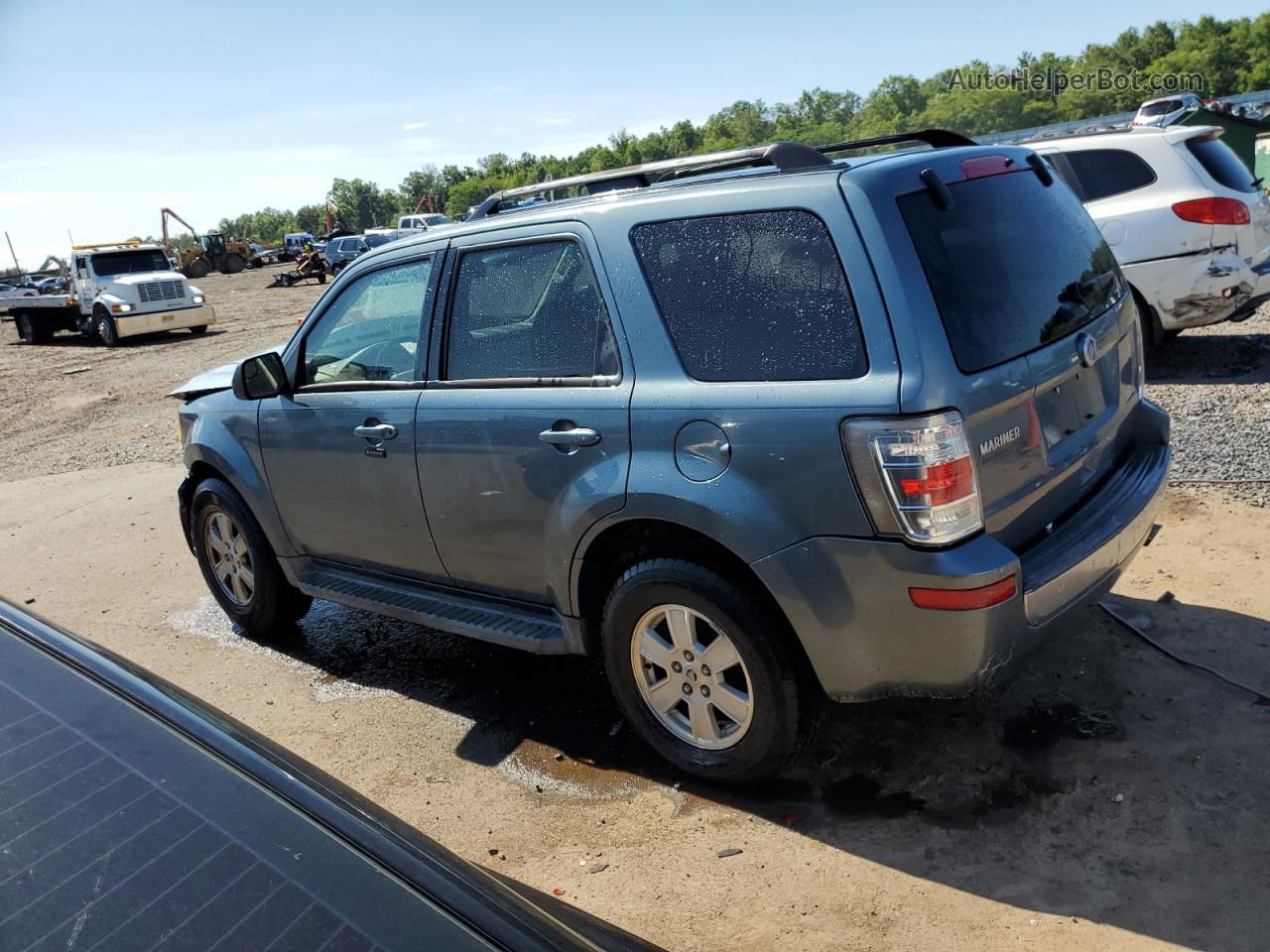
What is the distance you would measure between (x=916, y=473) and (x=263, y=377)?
3099 mm

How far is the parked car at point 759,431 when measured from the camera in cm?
294

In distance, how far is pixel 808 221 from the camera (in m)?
3.10

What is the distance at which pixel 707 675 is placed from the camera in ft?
11.3

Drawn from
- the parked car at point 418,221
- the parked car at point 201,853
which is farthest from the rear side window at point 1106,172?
the parked car at point 418,221

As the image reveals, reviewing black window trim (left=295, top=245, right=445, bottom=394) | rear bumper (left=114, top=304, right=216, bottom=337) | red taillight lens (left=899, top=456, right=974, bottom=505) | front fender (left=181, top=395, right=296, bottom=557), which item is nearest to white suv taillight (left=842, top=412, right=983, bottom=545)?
red taillight lens (left=899, top=456, right=974, bottom=505)

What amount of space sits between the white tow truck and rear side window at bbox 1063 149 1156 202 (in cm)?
1999

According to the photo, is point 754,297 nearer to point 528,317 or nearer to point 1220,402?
point 528,317

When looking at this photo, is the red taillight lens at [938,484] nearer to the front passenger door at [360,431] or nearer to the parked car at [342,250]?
the front passenger door at [360,431]

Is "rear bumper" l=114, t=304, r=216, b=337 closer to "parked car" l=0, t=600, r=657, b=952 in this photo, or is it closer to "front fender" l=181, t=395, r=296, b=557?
"front fender" l=181, t=395, r=296, b=557

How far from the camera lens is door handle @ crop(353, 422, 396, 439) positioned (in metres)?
4.17

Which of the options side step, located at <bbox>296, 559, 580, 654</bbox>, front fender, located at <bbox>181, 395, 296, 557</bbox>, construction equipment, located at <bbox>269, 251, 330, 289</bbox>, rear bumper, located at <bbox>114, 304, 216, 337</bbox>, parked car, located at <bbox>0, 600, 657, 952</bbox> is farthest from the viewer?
construction equipment, located at <bbox>269, 251, 330, 289</bbox>

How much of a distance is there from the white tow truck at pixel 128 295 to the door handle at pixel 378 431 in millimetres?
20886

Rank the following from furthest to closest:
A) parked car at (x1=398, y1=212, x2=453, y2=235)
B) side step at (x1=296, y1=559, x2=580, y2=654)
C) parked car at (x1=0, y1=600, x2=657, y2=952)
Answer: parked car at (x1=398, y1=212, x2=453, y2=235) → side step at (x1=296, y1=559, x2=580, y2=654) → parked car at (x1=0, y1=600, x2=657, y2=952)

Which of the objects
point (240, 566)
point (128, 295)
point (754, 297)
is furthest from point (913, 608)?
point (128, 295)
